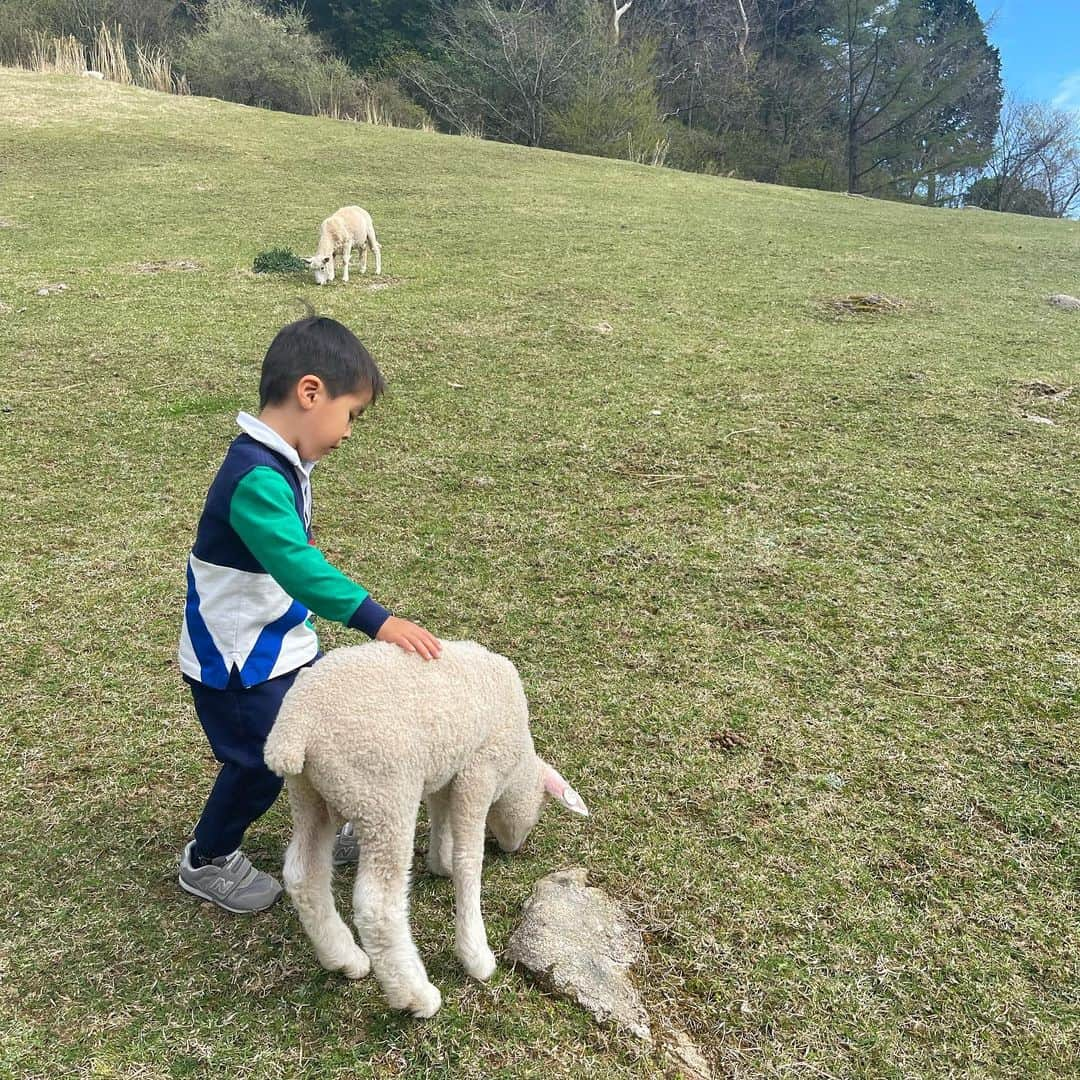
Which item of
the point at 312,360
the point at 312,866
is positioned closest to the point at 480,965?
the point at 312,866

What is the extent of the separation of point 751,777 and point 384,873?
1475 mm

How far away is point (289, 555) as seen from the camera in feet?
6.45

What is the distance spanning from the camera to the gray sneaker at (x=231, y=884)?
2.28m

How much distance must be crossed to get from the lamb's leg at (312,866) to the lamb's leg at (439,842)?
14.0 inches

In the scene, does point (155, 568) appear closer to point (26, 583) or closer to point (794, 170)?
point (26, 583)

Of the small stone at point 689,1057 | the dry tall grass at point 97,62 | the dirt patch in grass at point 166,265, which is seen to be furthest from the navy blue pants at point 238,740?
the dry tall grass at point 97,62

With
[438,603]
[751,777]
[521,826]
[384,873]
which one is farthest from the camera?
[438,603]

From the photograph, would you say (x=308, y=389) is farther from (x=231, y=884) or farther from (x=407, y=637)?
(x=231, y=884)

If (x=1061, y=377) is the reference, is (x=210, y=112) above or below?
above

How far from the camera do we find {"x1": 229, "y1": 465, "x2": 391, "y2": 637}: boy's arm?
1.94m

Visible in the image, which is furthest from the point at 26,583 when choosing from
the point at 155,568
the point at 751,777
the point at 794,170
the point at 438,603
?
the point at 794,170

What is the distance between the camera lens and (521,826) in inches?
92.3

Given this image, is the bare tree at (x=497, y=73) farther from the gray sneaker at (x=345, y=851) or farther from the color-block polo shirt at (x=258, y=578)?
the gray sneaker at (x=345, y=851)

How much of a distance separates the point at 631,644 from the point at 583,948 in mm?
1588
